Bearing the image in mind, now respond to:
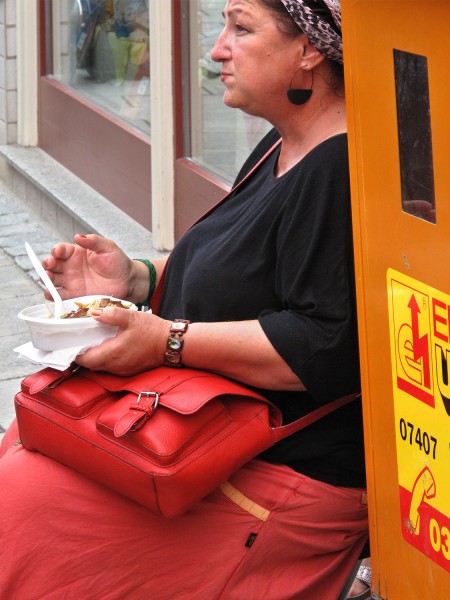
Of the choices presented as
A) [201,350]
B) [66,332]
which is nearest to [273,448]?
[201,350]

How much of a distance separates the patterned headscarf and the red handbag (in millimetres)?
678

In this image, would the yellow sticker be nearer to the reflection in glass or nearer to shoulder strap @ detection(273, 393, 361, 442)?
the reflection in glass

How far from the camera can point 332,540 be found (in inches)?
91.0

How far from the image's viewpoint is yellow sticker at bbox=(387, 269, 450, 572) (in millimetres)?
1754

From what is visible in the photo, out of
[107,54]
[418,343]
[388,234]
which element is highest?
[107,54]

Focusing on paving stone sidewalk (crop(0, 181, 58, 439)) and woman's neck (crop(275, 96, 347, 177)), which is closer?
woman's neck (crop(275, 96, 347, 177))

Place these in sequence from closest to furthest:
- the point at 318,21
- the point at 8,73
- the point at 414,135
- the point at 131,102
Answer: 1. the point at 414,135
2. the point at 318,21
3. the point at 131,102
4. the point at 8,73

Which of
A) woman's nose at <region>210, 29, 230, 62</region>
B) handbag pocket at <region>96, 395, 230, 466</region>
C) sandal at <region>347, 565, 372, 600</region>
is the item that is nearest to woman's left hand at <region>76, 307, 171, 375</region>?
handbag pocket at <region>96, 395, 230, 466</region>

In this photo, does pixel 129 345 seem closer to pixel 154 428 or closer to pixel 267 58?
pixel 154 428

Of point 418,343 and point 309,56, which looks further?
point 309,56

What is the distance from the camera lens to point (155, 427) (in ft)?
6.91

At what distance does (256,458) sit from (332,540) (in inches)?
8.7

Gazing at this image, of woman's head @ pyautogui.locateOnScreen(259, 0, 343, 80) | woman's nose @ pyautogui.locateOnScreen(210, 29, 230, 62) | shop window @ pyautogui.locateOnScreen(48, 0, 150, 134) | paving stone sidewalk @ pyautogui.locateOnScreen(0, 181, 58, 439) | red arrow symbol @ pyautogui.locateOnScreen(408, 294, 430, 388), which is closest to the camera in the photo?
red arrow symbol @ pyautogui.locateOnScreen(408, 294, 430, 388)

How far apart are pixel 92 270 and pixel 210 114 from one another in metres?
2.62
